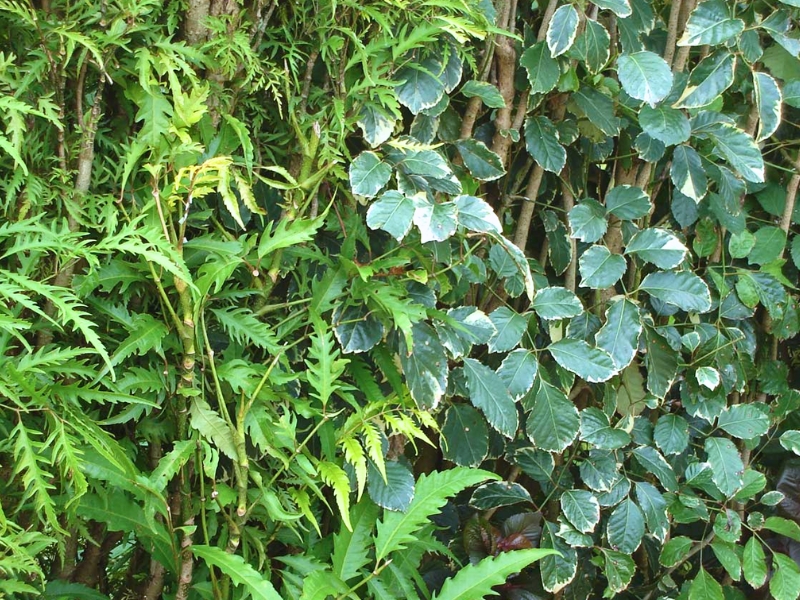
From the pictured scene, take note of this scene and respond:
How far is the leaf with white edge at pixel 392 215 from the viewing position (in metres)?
1.06

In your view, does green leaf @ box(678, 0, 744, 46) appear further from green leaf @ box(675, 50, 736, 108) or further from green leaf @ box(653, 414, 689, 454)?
green leaf @ box(653, 414, 689, 454)

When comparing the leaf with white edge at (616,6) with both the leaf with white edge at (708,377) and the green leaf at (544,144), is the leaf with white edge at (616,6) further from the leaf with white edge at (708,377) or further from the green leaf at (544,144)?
the leaf with white edge at (708,377)

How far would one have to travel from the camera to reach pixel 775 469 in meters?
1.79

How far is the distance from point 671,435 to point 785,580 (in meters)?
0.44

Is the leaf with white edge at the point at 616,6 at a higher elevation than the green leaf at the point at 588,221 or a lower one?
higher

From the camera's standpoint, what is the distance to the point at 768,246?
161 centimetres

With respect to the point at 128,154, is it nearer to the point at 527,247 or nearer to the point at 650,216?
the point at 527,247

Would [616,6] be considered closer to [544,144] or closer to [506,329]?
[544,144]

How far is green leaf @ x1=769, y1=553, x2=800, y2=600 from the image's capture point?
61.8 inches

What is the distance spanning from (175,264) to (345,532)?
1.70 ft

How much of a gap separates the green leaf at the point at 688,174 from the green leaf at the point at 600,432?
48 centimetres

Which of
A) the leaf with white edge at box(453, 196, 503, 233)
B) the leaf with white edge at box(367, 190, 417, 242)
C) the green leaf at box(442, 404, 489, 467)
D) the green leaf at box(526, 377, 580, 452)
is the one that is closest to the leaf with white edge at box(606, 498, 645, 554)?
the green leaf at box(526, 377, 580, 452)

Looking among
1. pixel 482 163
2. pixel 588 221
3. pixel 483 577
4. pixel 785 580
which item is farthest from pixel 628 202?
pixel 785 580

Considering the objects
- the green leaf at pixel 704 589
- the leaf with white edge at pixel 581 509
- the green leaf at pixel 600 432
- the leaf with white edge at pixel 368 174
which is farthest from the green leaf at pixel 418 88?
the green leaf at pixel 704 589
